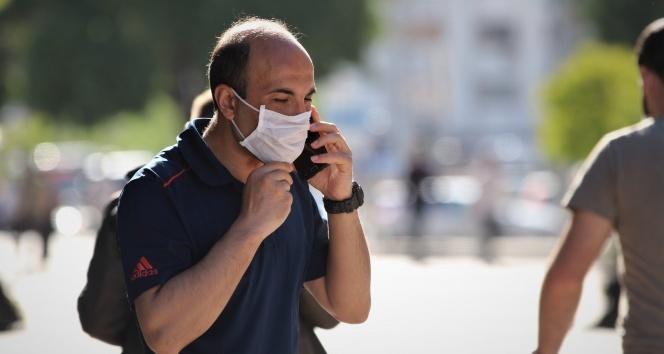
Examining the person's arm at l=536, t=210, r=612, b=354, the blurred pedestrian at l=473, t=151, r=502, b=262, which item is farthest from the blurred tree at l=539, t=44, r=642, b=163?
the person's arm at l=536, t=210, r=612, b=354

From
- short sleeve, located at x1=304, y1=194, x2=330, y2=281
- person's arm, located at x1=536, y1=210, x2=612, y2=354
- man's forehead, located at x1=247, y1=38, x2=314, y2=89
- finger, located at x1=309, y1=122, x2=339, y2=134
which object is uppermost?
man's forehead, located at x1=247, y1=38, x2=314, y2=89

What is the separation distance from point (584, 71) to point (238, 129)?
22.9m

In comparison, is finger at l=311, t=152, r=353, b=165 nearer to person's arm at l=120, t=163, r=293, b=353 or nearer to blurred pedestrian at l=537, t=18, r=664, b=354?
person's arm at l=120, t=163, r=293, b=353

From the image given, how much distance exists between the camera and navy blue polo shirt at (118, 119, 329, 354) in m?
3.26

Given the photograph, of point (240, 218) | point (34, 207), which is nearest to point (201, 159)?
point (240, 218)

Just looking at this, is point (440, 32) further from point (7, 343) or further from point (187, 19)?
point (7, 343)

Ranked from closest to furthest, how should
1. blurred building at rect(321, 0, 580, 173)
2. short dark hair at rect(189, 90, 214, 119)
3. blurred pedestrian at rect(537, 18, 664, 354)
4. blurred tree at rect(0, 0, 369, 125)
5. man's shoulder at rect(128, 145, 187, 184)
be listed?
man's shoulder at rect(128, 145, 187, 184) → blurred pedestrian at rect(537, 18, 664, 354) → short dark hair at rect(189, 90, 214, 119) → blurred tree at rect(0, 0, 369, 125) → blurred building at rect(321, 0, 580, 173)

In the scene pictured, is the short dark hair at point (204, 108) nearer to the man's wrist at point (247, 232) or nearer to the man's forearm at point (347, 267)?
the man's forearm at point (347, 267)

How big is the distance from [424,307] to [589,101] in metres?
12.0

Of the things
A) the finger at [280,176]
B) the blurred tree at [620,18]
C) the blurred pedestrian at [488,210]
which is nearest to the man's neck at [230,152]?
the finger at [280,176]

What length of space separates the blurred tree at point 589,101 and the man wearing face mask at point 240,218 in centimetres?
2129

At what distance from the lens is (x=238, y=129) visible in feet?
11.5

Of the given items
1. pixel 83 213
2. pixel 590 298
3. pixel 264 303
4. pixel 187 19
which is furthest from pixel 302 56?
pixel 187 19

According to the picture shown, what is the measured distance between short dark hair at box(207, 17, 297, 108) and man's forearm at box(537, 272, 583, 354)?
123 cm
